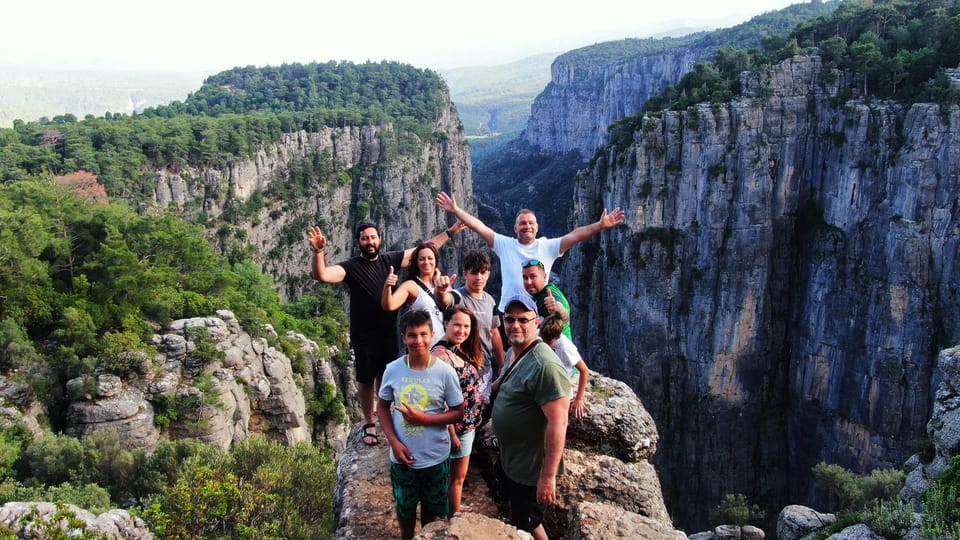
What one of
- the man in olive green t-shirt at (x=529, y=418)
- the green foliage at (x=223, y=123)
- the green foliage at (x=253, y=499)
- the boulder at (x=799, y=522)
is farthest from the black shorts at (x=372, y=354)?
the green foliage at (x=223, y=123)

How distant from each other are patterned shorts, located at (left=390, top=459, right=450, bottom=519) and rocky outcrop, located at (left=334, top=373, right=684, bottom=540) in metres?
0.39

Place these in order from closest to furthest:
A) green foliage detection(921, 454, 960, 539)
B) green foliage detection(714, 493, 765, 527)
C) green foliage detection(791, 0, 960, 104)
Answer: green foliage detection(921, 454, 960, 539) < green foliage detection(714, 493, 765, 527) < green foliage detection(791, 0, 960, 104)

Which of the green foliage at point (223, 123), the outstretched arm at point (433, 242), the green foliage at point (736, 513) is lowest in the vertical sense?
the green foliage at point (736, 513)

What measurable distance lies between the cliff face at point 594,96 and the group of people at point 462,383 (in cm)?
8484

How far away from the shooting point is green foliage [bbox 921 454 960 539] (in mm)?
8461

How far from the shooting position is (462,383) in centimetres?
666

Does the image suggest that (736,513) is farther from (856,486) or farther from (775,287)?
(775,287)

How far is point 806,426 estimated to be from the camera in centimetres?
3922

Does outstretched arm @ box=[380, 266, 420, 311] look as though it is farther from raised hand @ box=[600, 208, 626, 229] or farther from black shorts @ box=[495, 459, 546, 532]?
raised hand @ box=[600, 208, 626, 229]

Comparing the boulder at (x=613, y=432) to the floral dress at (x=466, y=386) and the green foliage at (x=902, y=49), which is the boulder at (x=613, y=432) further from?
the green foliage at (x=902, y=49)

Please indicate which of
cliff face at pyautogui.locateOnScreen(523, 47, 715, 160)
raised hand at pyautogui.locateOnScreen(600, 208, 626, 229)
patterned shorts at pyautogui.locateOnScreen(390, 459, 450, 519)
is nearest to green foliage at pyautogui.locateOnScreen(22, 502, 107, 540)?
patterned shorts at pyautogui.locateOnScreen(390, 459, 450, 519)

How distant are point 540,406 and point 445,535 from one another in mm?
1431

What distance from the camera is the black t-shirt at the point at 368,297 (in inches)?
321

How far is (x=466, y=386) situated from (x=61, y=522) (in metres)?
7.53
